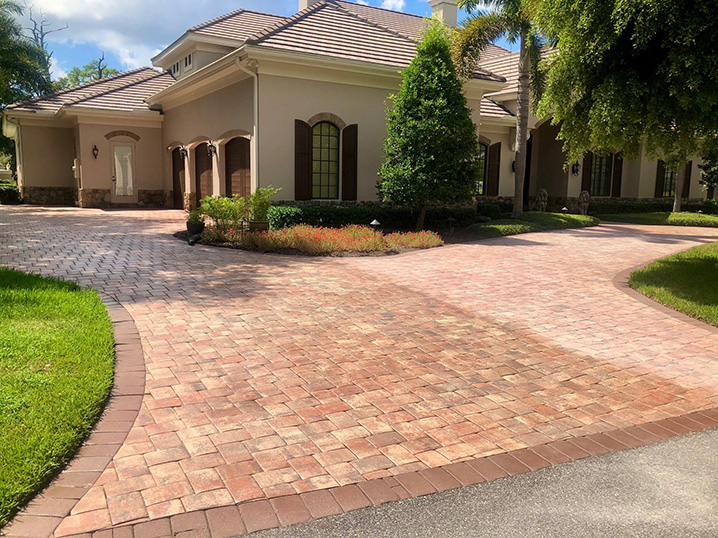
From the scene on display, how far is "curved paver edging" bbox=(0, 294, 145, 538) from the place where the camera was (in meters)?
3.00

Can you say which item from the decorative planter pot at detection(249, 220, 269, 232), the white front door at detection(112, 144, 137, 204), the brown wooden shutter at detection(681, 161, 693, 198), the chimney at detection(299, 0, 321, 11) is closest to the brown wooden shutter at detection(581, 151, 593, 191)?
the brown wooden shutter at detection(681, 161, 693, 198)

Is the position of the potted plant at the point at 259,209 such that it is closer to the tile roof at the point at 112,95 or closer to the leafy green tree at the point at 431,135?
the leafy green tree at the point at 431,135

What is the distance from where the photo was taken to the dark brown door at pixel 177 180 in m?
22.5

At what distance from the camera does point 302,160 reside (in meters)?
16.0

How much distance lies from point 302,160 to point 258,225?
328cm

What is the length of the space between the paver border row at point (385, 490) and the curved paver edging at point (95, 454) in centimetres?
28

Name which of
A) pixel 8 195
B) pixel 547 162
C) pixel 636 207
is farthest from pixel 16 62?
pixel 636 207

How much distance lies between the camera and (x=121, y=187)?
24.0 meters

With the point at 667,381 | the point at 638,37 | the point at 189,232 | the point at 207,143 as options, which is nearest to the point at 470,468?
the point at 667,381

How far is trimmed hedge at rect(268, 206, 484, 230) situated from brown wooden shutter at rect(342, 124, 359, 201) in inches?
26.9

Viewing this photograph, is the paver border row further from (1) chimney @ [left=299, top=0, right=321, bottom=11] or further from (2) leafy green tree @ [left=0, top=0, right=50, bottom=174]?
(2) leafy green tree @ [left=0, top=0, right=50, bottom=174]

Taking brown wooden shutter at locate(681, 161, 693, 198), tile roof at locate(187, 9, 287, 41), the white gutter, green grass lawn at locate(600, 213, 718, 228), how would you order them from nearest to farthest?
the white gutter, tile roof at locate(187, 9, 287, 41), green grass lawn at locate(600, 213, 718, 228), brown wooden shutter at locate(681, 161, 693, 198)

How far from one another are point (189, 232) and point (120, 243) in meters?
1.48

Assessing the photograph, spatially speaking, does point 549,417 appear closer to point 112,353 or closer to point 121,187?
point 112,353
